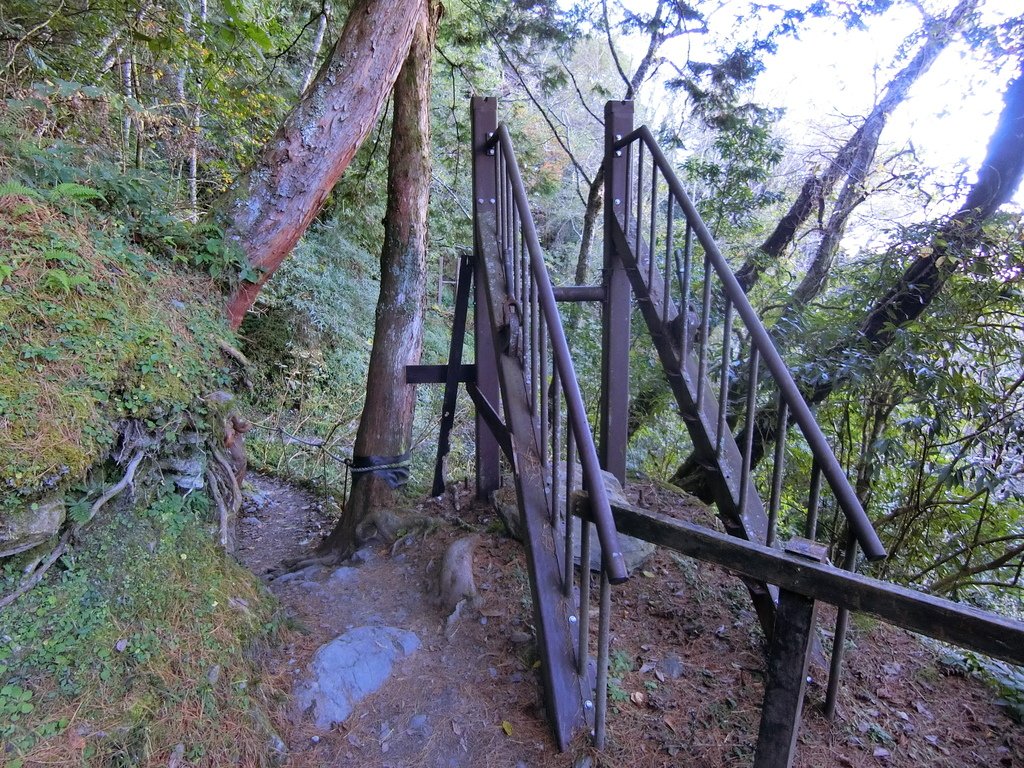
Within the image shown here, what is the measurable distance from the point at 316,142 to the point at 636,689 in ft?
11.8

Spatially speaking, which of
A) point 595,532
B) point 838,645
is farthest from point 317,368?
point 838,645

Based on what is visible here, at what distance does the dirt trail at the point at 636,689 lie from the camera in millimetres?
2174

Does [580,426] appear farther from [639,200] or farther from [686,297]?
[639,200]

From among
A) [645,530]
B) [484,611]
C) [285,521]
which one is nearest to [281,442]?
[285,521]

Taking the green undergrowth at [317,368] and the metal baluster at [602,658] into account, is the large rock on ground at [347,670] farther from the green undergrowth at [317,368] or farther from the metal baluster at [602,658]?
the green undergrowth at [317,368]

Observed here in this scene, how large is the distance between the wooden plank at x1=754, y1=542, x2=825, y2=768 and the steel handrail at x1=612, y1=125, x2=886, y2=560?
21cm

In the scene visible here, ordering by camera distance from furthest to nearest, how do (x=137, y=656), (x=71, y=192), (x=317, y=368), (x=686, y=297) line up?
(x=317, y=368)
(x=686, y=297)
(x=71, y=192)
(x=137, y=656)

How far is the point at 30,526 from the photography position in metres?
1.87

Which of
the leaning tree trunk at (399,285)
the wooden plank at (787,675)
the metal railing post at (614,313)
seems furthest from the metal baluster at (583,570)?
the leaning tree trunk at (399,285)

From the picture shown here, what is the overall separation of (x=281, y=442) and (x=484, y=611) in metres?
5.88

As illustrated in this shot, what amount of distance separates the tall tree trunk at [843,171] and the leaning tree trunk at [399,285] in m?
3.70

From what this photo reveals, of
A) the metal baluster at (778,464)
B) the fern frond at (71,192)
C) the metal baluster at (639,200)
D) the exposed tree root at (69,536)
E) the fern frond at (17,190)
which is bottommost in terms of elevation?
the exposed tree root at (69,536)

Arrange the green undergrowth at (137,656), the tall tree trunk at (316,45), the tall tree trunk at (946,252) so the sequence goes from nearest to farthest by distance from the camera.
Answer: the green undergrowth at (137,656)
the tall tree trunk at (946,252)
the tall tree trunk at (316,45)

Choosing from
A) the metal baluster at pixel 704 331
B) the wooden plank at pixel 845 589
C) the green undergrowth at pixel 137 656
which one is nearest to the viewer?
Result: the wooden plank at pixel 845 589
